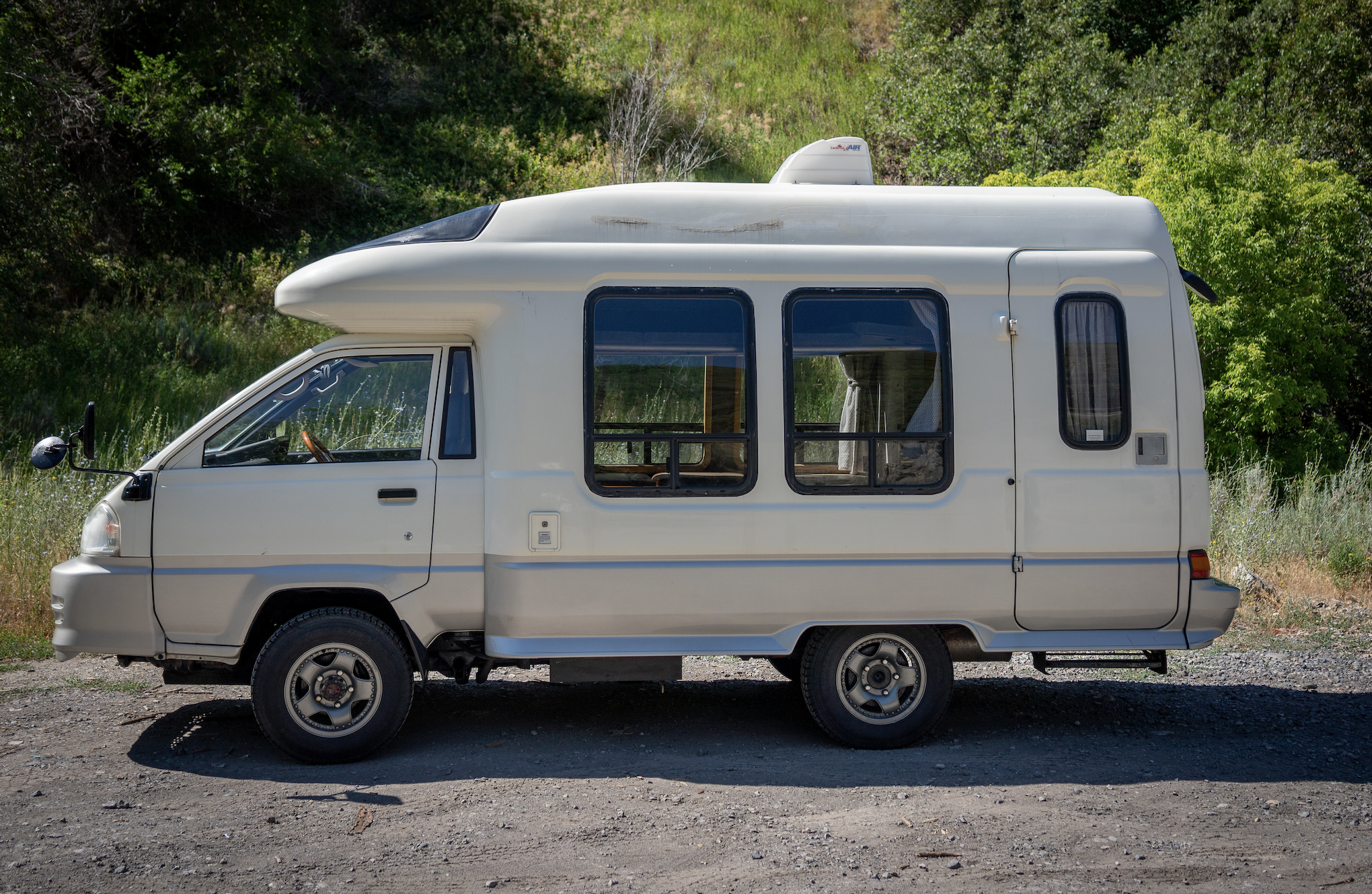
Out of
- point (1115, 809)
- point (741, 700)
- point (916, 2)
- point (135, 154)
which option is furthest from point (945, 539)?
point (916, 2)

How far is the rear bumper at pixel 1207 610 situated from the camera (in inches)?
224

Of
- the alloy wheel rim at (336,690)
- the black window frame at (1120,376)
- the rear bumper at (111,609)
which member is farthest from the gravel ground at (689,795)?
the black window frame at (1120,376)

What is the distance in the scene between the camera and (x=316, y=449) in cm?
562

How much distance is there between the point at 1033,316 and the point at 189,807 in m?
4.82

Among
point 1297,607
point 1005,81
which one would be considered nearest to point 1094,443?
point 1297,607

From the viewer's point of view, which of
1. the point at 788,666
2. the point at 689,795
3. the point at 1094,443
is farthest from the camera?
the point at 788,666

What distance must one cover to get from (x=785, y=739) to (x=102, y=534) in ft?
12.4

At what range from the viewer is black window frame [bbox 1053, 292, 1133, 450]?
18.6 ft

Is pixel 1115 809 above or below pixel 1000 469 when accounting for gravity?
below

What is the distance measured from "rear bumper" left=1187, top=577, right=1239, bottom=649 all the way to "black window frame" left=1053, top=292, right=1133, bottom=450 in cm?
88

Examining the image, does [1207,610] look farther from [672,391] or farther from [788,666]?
[672,391]

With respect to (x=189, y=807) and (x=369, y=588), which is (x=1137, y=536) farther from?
(x=189, y=807)

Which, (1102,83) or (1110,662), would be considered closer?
(1110,662)

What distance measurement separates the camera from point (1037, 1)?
2386cm
